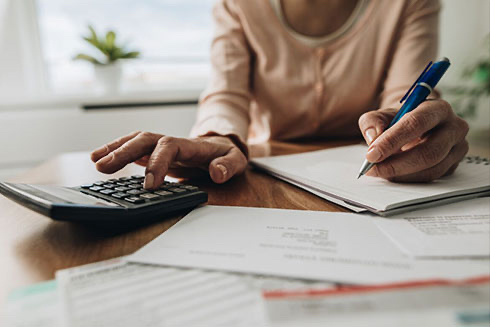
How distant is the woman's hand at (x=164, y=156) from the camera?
457 millimetres

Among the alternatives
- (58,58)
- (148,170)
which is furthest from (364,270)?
(58,58)

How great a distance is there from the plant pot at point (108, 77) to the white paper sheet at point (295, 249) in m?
1.42

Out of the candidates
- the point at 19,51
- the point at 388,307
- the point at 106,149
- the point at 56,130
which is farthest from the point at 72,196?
the point at 19,51

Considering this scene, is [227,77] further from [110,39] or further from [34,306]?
[110,39]

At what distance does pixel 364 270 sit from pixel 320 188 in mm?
215

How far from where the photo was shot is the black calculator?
1.05ft

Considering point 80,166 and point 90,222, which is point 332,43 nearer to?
point 80,166

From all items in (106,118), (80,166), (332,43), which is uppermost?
(332,43)

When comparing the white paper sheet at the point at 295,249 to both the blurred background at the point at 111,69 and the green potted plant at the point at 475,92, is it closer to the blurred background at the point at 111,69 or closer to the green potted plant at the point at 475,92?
the blurred background at the point at 111,69

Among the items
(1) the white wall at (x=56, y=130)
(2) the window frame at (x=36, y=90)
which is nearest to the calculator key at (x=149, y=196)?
(1) the white wall at (x=56, y=130)

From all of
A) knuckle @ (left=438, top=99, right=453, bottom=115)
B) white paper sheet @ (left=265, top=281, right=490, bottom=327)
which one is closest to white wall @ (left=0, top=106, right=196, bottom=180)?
knuckle @ (left=438, top=99, right=453, bottom=115)

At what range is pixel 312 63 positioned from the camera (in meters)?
0.95

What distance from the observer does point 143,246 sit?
1.05 feet

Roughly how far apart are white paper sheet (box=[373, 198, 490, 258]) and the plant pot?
1.53 meters
